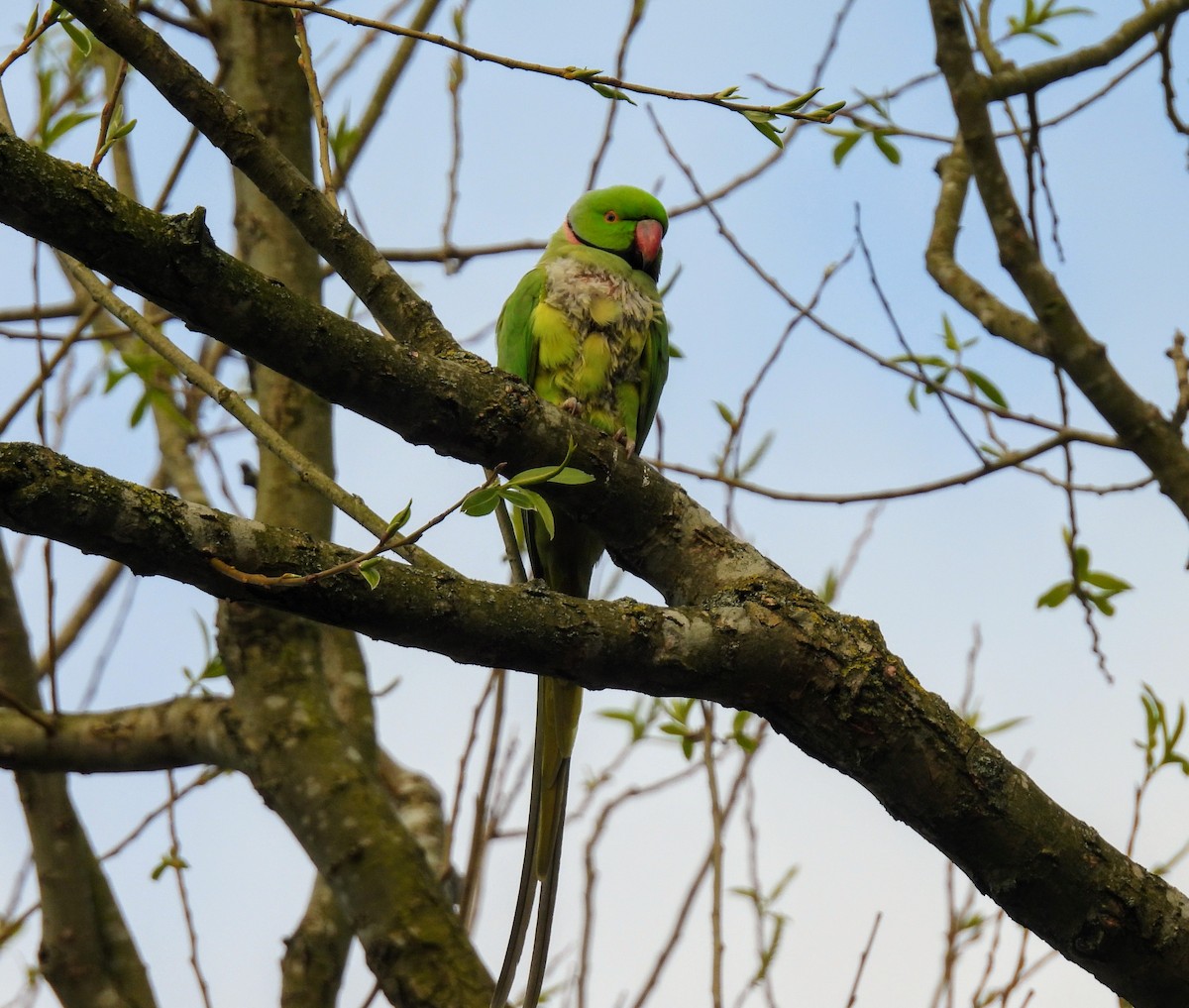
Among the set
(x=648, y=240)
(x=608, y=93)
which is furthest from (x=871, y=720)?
(x=648, y=240)

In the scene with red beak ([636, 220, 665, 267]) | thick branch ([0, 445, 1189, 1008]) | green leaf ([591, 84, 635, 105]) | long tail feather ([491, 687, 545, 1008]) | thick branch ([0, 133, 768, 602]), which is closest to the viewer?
thick branch ([0, 133, 768, 602])

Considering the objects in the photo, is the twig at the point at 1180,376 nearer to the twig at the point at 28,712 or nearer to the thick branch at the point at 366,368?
the thick branch at the point at 366,368

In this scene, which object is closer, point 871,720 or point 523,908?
point 871,720

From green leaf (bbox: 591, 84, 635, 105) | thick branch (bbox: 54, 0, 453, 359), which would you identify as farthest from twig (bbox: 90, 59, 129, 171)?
green leaf (bbox: 591, 84, 635, 105)

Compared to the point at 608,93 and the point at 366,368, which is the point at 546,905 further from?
the point at 608,93

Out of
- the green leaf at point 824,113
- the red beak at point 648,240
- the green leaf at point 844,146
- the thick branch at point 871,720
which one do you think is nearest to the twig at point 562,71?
the green leaf at point 824,113

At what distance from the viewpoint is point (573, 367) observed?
3.26m

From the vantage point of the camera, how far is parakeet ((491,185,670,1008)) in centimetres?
283

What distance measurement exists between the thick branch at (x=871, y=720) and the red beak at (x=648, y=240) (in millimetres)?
2267

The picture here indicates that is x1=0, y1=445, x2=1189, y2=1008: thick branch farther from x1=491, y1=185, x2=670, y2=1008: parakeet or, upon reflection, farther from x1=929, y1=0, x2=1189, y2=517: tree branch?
x1=491, y1=185, x2=670, y2=1008: parakeet

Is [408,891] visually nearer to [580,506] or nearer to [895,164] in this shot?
[580,506]

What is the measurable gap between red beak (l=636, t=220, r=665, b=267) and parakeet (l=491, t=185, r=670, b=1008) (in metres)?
0.17

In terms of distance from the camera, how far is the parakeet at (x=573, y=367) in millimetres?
2826

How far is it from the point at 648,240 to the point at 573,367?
894 millimetres
